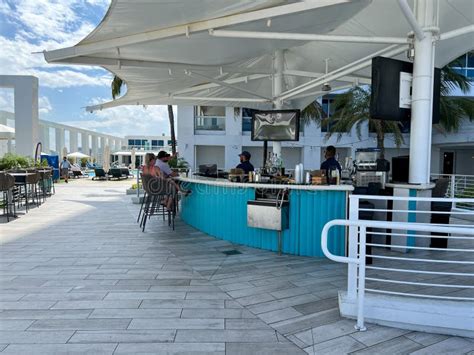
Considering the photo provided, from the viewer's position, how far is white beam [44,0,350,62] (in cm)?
385

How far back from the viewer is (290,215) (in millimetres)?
4891

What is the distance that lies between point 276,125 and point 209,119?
13750 millimetres

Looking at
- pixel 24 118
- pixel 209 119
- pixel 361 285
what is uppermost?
pixel 209 119

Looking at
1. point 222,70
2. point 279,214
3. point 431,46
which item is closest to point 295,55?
point 222,70

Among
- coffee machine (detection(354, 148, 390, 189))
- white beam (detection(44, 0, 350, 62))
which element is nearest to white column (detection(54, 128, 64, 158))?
white beam (detection(44, 0, 350, 62))

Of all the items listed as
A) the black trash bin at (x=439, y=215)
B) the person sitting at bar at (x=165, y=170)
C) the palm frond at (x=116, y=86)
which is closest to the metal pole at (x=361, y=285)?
the black trash bin at (x=439, y=215)

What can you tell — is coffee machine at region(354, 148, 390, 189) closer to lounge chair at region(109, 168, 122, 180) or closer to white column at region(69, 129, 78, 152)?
lounge chair at region(109, 168, 122, 180)

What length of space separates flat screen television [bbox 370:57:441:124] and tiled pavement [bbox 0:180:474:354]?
2.11m

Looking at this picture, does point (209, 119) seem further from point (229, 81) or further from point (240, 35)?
point (240, 35)

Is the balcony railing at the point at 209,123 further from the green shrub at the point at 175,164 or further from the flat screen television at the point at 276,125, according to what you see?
the flat screen television at the point at 276,125

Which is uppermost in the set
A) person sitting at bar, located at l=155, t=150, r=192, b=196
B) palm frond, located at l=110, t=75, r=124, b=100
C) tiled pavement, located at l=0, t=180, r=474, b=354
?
palm frond, located at l=110, t=75, r=124, b=100

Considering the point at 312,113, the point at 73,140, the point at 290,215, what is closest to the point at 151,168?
the point at 290,215

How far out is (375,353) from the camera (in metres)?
2.40

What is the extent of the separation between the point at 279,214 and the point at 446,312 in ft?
7.78
